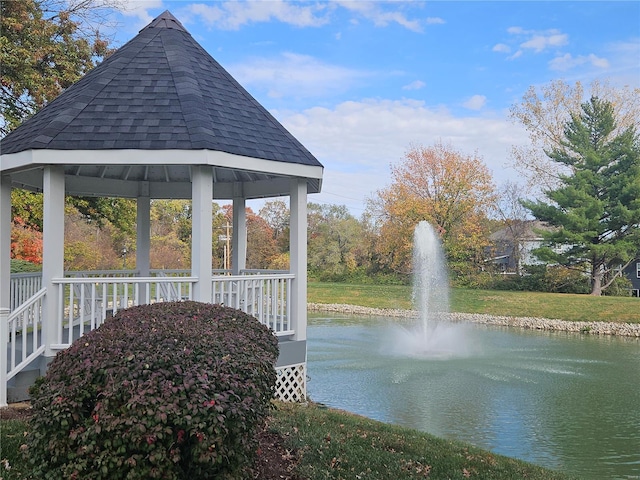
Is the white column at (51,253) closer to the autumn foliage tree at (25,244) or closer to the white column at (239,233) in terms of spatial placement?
the white column at (239,233)

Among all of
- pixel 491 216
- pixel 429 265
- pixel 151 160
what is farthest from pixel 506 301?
pixel 151 160

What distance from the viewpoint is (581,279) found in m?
26.6

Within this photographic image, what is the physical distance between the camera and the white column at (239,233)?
8.62 metres

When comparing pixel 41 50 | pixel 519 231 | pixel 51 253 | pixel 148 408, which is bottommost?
pixel 148 408

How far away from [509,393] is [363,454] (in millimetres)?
5657

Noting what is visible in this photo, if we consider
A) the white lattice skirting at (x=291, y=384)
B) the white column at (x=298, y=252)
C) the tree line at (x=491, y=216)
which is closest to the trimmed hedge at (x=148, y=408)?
the white column at (x=298, y=252)

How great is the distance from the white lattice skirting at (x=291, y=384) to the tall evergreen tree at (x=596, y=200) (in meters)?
20.2

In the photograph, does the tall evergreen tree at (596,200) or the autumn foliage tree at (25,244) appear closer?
the autumn foliage tree at (25,244)

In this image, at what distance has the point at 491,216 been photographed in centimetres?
2975

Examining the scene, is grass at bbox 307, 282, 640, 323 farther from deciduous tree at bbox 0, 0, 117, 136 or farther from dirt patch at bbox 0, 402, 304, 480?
dirt patch at bbox 0, 402, 304, 480

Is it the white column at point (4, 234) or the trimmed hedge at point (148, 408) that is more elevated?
the white column at point (4, 234)

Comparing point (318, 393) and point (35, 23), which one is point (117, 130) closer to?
point (318, 393)

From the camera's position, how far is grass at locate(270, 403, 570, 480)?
4.12 m

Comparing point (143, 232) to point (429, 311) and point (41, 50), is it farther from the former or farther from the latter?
point (429, 311)
